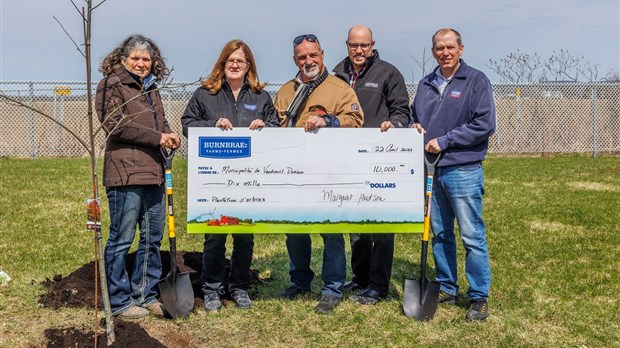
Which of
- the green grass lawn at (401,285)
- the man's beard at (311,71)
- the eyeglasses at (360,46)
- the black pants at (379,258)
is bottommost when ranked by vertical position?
the green grass lawn at (401,285)

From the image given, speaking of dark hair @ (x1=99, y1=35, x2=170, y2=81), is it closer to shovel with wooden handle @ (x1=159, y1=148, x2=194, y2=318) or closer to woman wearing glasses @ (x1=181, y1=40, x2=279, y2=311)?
woman wearing glasses @ (x1=181, y1=40, x2=279, y2=311)

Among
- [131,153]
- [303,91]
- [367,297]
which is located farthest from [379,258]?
[131,153]

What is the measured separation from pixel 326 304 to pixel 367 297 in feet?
1.48

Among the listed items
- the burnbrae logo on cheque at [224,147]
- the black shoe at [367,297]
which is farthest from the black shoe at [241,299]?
the burnbrae logo on cheque at [224,147]

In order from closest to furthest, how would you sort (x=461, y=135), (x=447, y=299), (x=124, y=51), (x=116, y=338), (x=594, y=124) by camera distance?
1. (x=116, y=338)
2. (x=124, y=51)
3. (x=461, y=135)
4. (x=447, y=299)
5. (x=594, y=124)

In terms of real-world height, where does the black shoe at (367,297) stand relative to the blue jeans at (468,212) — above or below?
below

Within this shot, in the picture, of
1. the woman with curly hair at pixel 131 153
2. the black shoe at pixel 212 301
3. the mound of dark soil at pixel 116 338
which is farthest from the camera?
the black shoe at pixel 212 301

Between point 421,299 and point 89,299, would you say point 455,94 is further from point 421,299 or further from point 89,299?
point 89,299

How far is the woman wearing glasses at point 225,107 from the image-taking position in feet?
18.2

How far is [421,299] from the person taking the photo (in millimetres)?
5754

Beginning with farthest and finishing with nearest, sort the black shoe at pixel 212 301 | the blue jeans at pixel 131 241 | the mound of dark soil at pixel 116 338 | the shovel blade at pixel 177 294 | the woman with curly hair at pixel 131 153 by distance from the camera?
the black shoe at pixel 212 301 < the shovel blade at pixel 177 294 < the blue jeans at pixel 131 241 < the woman with curly hair at pixel 131 153 < the mound of dark soil at pixel 116 338

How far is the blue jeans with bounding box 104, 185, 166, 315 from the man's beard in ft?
4.69

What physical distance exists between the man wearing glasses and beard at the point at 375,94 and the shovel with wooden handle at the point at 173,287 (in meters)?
1.42

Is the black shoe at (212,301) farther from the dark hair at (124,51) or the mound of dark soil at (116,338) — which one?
the dark hair at (124,51)
